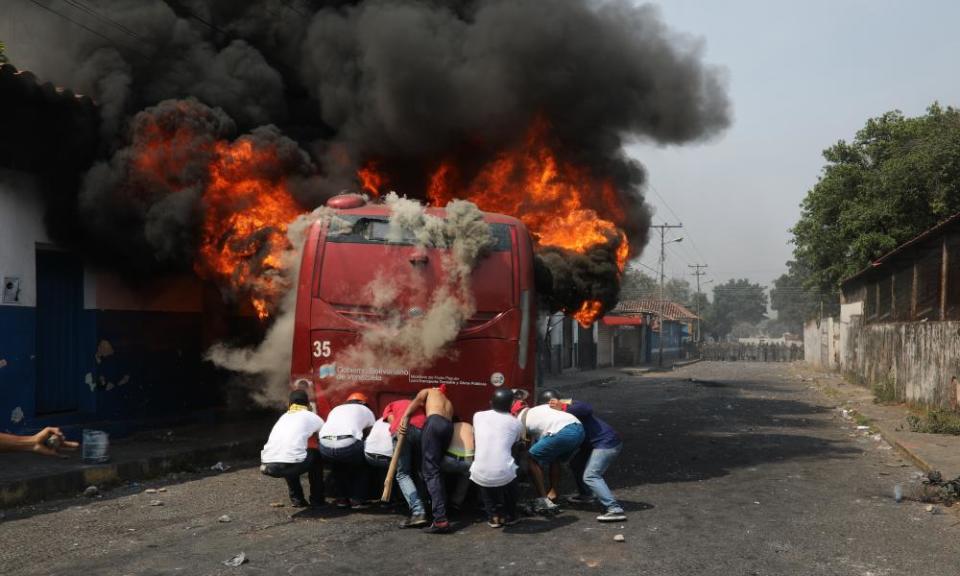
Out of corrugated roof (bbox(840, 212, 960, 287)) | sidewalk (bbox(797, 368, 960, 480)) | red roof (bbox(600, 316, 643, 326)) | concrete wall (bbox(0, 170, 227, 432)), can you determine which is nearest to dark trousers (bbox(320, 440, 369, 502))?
concrete wall (bbox(0, 170, 227, 432))

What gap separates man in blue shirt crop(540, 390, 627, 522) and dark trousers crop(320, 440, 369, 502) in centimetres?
192

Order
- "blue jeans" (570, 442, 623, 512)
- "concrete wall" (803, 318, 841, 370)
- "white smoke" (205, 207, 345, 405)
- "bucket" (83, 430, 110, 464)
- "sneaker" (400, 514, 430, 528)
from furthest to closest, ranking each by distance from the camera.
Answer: "concrete wall" (803, 318, 841, 370)
"bucket" (83, 430, 110, 464)
"white smoke" (205, 207, 345, 405)
"blue jeans" (570, 442, 623, 512)
"sneaker" (400, 514, 430, 528)

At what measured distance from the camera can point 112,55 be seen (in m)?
12.5

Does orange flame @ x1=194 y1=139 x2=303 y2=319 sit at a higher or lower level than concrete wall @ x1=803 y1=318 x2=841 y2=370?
higher

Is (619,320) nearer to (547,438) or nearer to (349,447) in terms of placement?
(547,438)

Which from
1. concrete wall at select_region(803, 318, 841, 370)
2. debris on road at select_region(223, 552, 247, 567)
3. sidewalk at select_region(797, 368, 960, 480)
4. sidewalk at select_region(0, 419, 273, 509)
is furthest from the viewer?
concrete wall at select_region(803, 318, 841, 370)

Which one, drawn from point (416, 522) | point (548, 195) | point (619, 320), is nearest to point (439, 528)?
point (416, 522)

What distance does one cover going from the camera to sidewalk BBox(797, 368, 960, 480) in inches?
398

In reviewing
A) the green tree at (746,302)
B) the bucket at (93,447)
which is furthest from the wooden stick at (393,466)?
the green tree at (746,302)

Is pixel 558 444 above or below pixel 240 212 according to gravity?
below

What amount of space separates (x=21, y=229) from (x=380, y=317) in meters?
5.75

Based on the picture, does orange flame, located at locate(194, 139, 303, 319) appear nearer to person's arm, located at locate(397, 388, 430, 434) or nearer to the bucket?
the bucket

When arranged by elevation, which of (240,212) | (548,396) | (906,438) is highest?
(240,212)

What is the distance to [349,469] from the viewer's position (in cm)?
788
